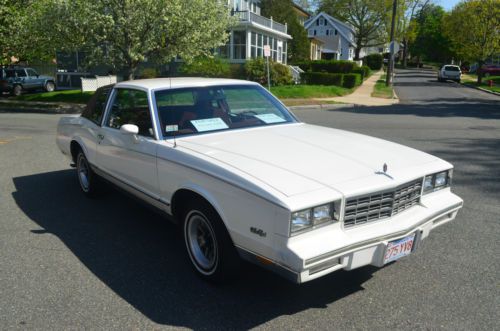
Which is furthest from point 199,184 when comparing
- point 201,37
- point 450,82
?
point 450,82

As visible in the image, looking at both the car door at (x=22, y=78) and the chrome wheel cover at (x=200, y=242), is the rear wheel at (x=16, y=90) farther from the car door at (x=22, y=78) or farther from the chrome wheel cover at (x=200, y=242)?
the chrome wheel cover at (x=200, y=242)

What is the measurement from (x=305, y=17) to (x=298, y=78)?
43399 mm

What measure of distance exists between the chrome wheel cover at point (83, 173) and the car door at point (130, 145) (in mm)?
661

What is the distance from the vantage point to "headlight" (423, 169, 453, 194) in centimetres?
369

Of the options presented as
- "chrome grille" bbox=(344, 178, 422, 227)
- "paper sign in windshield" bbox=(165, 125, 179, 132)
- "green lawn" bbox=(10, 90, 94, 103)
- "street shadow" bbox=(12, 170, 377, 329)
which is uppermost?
"paper sign in windshield" bbox=(165, 125, 179, 132)

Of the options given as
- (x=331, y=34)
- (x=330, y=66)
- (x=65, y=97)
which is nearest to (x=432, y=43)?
(x=331, y=34)

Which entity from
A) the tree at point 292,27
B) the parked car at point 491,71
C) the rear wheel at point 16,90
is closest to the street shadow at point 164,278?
the rear wheel at point 16,90

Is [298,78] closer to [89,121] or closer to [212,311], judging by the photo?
[89,121]

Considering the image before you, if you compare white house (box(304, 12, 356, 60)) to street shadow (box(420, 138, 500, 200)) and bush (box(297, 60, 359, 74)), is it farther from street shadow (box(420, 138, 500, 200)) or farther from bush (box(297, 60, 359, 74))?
street shadow (box(420, 138, 500, 200))

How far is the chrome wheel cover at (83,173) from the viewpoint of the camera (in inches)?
231

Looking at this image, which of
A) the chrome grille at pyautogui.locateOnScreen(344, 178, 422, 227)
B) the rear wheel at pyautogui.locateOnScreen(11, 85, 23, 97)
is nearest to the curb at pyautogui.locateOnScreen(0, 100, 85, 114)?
the rear wheel at pyautogui.locateOnScreen(11, 85, 23, 97)

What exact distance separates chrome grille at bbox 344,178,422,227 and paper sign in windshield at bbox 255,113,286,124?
5.78 feet

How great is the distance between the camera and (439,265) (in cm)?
398

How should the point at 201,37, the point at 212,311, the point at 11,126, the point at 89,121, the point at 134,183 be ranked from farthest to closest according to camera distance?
the point at 201,37
the point at 11,126
the point at 89,121
the point at 134,183
the point at 212,311
